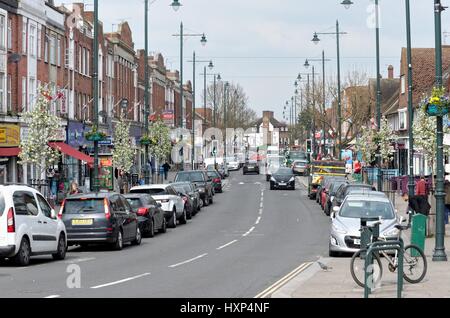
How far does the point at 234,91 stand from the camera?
5920 inches

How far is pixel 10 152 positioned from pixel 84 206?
A: 19.3 m

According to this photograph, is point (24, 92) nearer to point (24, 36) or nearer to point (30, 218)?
point (24, 36)

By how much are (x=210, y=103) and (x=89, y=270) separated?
4643 inches

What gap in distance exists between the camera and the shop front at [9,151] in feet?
139

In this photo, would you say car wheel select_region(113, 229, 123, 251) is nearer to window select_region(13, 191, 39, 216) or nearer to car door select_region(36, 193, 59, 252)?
car door select_region(36, 193, 59, 252)

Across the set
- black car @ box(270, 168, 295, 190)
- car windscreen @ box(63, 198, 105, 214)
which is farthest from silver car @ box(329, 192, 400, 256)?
black car @ box(270, 168, 295, 190)

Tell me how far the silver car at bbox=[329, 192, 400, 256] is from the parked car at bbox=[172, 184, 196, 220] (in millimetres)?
13699

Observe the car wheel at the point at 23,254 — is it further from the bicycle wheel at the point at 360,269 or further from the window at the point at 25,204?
the bicycle wheel at the point at 360,269

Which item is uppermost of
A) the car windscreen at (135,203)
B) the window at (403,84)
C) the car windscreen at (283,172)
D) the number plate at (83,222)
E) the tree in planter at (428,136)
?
the window at (403,84)

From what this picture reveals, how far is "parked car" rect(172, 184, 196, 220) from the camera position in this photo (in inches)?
1516

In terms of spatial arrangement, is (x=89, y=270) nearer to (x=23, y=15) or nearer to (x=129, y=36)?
(x=23, y=15)

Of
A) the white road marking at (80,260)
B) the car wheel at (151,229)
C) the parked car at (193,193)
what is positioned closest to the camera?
the white road marking at (80,260)

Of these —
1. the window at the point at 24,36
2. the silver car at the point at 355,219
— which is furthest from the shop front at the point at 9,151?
the silver car at the point at 355,219

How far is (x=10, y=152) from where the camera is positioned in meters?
43.2
